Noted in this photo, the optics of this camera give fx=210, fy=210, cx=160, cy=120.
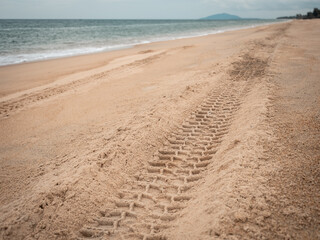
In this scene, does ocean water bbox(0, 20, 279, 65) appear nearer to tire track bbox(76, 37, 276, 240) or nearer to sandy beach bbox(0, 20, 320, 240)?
sandy beach bbox(0, 20, 320, 240)

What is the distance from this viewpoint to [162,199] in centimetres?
238

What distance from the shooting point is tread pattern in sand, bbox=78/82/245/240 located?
6.71 ft

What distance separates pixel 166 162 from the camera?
3002 mm

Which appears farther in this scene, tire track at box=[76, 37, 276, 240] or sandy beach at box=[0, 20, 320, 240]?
tire track at box=[76, 37, 276, 240]

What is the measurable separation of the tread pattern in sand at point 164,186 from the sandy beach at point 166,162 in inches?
0.5

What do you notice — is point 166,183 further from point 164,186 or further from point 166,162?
point 166,162

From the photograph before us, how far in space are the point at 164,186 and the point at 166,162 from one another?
49 centimetres

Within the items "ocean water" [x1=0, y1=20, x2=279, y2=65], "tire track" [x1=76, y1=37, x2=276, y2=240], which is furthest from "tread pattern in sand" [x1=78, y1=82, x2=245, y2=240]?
"ocean water" [x1=0, y1=20, x2=279, y2=65]

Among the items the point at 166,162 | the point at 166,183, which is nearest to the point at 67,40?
the point at 166,162

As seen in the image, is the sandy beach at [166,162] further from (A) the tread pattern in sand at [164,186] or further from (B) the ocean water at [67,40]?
(B) the ocean water at [67,40]

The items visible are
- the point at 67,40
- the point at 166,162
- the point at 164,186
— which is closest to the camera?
the point at 164,186

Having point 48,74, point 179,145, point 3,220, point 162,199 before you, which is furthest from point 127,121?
point 48,74

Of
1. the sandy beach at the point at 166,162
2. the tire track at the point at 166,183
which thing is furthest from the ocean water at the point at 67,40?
the tire track at the point at 166,183

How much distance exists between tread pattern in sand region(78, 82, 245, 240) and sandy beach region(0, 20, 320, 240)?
0.04ft
